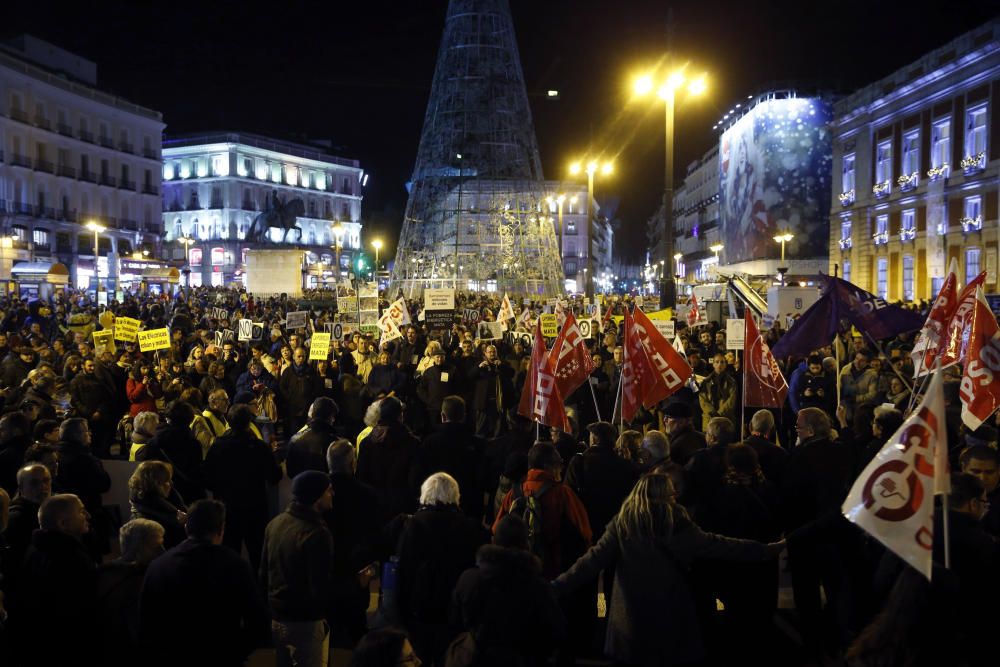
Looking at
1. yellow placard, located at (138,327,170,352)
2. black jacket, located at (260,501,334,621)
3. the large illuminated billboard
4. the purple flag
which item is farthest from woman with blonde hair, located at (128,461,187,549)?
the large illuminated billboard

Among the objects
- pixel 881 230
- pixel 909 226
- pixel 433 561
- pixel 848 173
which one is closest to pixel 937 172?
pixel 909 226

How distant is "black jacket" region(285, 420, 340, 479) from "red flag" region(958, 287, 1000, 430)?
495 centimetres

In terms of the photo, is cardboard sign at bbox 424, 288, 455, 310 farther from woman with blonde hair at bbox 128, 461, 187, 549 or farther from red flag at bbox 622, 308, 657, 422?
woman with blonde hair at bbox 128, 461, 187, 549

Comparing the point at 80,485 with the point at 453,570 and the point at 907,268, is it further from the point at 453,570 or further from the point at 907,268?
the point at 907,268

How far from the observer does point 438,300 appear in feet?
57.6

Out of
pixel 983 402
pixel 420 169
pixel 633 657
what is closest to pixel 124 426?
pixel 633 657

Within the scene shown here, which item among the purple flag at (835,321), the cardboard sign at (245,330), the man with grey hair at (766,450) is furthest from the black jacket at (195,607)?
the cardboard sign at (245,330)

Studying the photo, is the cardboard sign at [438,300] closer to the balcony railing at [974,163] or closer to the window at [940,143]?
the balcony railing at [974,163]

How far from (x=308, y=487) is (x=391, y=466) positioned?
193cm

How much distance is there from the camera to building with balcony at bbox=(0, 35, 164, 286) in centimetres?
5334

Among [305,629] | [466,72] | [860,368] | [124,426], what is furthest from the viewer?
[466,72]

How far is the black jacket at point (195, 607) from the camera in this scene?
12.7ft

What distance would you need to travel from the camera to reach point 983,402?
7125 millimetres

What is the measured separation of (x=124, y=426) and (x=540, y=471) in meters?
6.45
